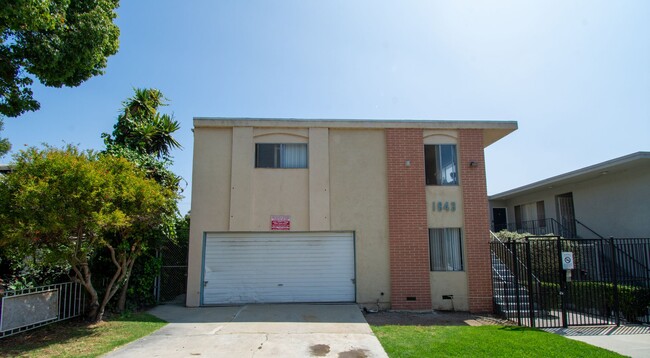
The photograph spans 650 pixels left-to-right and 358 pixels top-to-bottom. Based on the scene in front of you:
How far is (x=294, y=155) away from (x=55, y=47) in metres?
6.71

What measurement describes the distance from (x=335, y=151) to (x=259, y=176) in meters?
2.54

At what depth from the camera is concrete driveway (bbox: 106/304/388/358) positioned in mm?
7270

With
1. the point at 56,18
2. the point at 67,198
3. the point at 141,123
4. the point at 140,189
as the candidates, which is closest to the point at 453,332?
the point at 140,189

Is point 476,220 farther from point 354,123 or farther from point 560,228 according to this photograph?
point 560,228

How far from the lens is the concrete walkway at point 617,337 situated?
7496 mm

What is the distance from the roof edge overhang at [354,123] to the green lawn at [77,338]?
6.03 metres

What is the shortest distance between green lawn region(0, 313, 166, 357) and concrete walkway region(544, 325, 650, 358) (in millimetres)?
9471

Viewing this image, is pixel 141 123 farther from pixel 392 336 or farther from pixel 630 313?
pixel 630 313

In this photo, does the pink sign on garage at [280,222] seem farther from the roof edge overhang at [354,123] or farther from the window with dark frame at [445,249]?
the window with dark frame at [445,249]

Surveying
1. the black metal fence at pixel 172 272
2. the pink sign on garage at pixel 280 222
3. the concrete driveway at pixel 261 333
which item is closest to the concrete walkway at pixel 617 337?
the concrete driveway at pixel 261 333

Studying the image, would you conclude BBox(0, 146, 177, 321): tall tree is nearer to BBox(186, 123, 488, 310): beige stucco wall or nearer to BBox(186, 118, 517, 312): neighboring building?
BBox(186, 123, 488, 310): beige stucco wall

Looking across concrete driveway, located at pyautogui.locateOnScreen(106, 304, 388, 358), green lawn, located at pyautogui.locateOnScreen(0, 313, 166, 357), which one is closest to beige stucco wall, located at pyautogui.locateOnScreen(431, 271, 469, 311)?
concrete driveway, located at pyautogui.locateOnScreen(106, 304, 388, 358)

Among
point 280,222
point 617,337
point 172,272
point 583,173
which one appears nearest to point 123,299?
point 172,272

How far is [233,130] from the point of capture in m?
12.5
